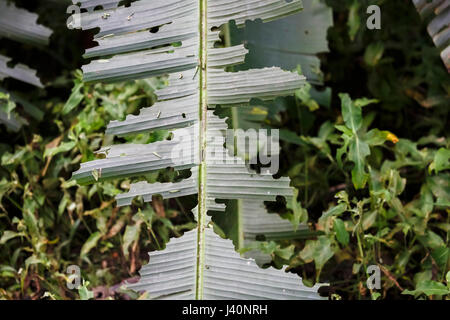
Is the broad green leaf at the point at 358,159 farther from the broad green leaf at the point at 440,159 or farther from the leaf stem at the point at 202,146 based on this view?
the leaf stem at the point at 202,146

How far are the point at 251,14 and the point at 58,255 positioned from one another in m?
1.13

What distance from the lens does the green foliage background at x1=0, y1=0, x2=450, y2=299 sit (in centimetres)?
166

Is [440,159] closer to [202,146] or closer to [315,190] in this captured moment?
[315,190]

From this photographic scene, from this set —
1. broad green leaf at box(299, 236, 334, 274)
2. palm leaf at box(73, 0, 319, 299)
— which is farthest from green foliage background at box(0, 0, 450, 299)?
palm leaf at box(73, 0, 319, 299)

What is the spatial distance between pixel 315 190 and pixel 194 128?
2.80 ft

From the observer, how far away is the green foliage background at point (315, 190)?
1.66m

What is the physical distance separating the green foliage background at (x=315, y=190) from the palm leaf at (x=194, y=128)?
0.22 m

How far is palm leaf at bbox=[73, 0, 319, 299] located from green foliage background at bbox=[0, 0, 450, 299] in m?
0.22

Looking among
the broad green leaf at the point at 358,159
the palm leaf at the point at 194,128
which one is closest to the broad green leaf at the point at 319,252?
the broad green leaf at the point at 358,159

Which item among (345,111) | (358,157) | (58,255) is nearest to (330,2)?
(345,111)

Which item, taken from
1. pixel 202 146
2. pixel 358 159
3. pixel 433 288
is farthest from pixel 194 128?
pixel 433 288

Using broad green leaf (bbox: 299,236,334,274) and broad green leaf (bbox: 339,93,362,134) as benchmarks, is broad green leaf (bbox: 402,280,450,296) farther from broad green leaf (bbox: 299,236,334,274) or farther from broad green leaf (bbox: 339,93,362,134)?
broad green leaf (bbox: 339,93,362,134)

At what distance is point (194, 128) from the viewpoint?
51.7 inches
